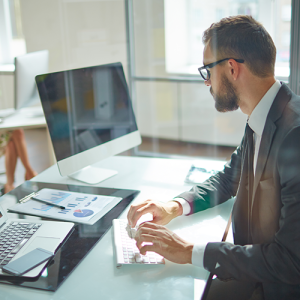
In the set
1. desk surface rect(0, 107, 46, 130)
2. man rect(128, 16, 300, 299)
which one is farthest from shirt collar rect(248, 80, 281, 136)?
desk surface rect(0, 107, 46, 130)

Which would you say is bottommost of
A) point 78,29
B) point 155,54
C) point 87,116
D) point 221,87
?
point 87,116

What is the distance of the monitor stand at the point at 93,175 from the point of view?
1.49m

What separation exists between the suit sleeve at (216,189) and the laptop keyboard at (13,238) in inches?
19.1

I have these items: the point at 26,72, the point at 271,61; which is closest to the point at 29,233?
the point at 271,61

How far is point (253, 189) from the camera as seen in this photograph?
3.42ft

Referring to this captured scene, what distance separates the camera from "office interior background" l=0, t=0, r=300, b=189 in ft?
12.2

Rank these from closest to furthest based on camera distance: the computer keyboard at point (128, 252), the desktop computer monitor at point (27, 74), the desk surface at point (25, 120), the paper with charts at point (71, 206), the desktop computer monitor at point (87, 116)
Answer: the computer keyboard at point (128, 252) < the paper with charts at point (71, 206) < the desktop computer monitor at point (87, 116) < the desktop computer monitor at point (27, 74) < the desk surface at point (25, 120)

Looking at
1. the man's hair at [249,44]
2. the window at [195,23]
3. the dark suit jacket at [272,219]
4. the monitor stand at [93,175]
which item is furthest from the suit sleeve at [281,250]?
the window at [195,23]

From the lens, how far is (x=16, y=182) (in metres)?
3.33

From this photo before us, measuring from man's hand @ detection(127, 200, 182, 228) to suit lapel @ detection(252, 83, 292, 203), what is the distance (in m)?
0.26

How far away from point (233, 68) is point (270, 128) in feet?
0.73

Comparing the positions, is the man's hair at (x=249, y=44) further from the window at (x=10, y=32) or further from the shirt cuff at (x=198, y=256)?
the window at (x=10, y=32)

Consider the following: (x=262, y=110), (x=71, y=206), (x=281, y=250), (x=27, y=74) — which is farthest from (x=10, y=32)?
(x=281, y=250)

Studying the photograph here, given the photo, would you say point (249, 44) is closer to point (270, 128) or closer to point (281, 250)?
point (270, 128)
